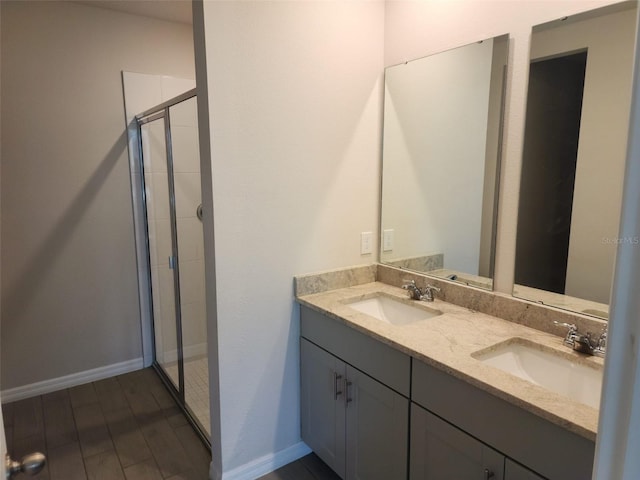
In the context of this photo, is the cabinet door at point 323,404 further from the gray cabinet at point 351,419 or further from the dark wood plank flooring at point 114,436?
the dark wood plank flooring at point 114,436

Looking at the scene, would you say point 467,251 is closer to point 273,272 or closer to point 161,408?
point 273,272

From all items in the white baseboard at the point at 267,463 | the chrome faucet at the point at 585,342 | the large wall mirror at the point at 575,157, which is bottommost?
the white baseboard at the point at 267,463

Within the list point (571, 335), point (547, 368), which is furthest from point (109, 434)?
point (571, 335)

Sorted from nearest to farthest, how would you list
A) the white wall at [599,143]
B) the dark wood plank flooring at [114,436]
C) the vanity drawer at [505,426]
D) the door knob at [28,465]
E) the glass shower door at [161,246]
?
the door knob at [28,465]
the vanity drawer at [505,426]
the white wall at [599,143]
the dark wood plank flooring at [114,436]
the glass shower door at [161,246]

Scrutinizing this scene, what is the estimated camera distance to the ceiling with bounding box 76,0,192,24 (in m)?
2.54

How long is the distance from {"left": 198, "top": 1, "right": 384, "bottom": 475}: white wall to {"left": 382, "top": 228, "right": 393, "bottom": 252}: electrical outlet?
0.13 meters

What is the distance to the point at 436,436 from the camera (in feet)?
4.53

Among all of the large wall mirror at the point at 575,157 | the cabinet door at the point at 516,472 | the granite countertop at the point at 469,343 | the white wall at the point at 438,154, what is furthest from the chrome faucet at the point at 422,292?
the cabinet door at the point at 516,472

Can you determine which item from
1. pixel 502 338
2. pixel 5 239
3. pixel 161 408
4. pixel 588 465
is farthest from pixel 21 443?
pixel 588 465

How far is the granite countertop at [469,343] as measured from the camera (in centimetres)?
105

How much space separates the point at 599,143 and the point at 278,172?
1230 millimetres

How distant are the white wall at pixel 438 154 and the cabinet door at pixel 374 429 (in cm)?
69

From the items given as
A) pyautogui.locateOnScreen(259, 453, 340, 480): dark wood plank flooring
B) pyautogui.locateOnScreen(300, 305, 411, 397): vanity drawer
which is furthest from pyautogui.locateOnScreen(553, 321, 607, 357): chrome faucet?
pyautogui.locateOnScreen(259, 453, 340, 480): dark wood plank flooring

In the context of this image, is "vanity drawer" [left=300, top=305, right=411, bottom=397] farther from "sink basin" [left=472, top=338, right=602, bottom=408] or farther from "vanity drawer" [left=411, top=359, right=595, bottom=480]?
"sink basin" [left=472, top=338, right=602, bottom=408]
